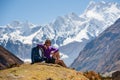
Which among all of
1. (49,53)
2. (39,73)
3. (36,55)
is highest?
(49,53)

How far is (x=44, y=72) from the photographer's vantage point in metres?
17.7

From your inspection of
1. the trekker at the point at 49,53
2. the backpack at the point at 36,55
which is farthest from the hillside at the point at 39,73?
the backpack at the point at 36,55

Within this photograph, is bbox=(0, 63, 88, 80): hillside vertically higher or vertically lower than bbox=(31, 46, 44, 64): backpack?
lower

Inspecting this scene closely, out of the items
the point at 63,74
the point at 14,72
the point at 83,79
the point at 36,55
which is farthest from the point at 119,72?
the point at 14,72

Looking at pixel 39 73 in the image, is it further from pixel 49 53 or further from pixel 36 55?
pixel 49 53

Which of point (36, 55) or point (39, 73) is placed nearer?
point (39, 73)

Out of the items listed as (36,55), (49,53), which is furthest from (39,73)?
(49,53)

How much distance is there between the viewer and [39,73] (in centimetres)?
1738

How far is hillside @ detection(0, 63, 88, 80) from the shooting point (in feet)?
54.2

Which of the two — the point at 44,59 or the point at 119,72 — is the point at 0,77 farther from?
the point at 119,72

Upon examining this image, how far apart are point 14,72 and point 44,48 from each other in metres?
5.08

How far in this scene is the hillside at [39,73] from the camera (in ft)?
54.2

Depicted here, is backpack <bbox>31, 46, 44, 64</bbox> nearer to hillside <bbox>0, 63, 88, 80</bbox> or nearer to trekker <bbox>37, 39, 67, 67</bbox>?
trekker <bbox>37, 39, 67, 67</bbox>

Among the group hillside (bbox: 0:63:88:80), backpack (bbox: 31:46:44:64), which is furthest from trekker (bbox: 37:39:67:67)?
hillside (bbox: 0:63:88:80)
